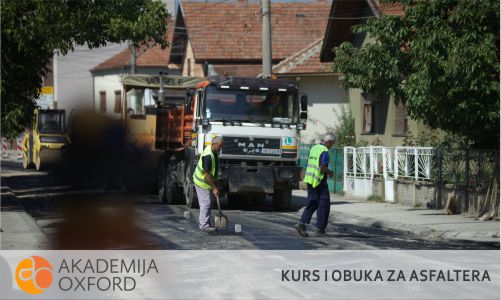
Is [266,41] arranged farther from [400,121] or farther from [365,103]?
[365,103]

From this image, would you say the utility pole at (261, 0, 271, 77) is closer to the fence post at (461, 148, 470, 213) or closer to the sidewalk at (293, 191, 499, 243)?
the sidewalk at (293, 191, 499, 243)

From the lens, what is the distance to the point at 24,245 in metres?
14.5

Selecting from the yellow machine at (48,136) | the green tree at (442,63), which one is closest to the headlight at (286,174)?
the green tree at (442,63)

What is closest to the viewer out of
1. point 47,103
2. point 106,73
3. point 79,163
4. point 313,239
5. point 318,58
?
point 313,239

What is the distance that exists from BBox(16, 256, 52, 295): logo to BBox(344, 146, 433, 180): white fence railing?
1234 cm

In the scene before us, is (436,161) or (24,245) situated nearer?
(24,245)

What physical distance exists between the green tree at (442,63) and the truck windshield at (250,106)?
293 centimetres

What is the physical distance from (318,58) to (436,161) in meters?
16.9

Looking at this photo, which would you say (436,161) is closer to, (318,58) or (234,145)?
(234,145)

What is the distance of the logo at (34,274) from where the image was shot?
10718 mm

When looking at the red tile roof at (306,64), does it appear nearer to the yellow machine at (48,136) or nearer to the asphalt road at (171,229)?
the asphalt road at (171,229)

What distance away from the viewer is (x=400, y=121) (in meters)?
30.9

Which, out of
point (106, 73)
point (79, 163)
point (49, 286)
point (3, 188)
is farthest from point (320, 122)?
point (106, 73)

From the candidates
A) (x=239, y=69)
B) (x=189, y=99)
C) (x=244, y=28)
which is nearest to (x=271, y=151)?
(x=189, y=99)
